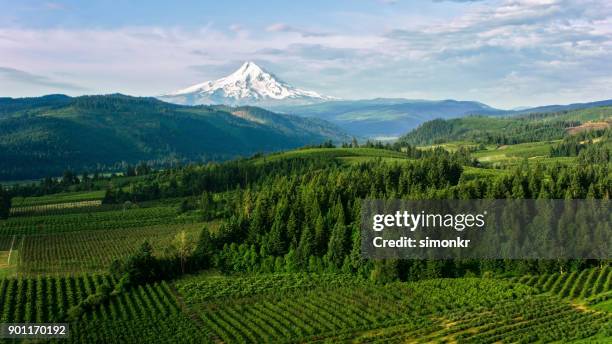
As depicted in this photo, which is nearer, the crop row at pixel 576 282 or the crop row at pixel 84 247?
the crop row at pixel 576 282

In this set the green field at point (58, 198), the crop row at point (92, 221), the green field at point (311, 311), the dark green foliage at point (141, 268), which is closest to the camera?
the green field at point (311, 311)

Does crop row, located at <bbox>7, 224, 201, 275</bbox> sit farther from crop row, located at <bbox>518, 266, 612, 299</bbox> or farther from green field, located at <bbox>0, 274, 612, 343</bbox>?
crop row, located at <bbox>518, 266, 612, 299</bbox>

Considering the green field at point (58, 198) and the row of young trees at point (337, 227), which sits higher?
the row of young trees at point (337, 227)

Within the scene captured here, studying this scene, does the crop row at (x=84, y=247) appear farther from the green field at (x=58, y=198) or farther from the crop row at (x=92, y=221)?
the green field at (x=58, y=198)

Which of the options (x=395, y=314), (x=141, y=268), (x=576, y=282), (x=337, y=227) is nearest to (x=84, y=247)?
(x=141, y=268)

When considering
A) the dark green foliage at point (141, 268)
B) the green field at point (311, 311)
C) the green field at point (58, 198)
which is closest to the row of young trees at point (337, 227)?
the green field at point (311, 311)

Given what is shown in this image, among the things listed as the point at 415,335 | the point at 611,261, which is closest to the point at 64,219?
the point at 415,335

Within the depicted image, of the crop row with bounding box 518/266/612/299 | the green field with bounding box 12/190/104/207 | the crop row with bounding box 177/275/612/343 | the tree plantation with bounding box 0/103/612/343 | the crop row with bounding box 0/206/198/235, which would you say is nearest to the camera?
the crop row with bounding box 177/275/612/343

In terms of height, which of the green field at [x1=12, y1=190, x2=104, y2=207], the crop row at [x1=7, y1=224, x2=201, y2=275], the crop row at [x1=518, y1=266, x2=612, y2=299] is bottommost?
the crop row at [x1=7, y1=224, x2=201, y2=275]

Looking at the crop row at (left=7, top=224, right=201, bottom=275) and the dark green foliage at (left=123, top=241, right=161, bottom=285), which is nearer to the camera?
the dark green foliage at (left=123, top=241, right=161, bottom=285)

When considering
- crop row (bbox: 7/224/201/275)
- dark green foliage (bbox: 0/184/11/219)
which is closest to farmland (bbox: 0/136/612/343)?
crop row (bbox: 7/224/201/275)

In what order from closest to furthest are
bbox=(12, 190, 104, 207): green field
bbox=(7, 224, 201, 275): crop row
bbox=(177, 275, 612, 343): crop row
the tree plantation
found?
bbox=(177, 275, 612, 343): crop row < the tree plantation < bbox=(7, 224, 201, 275): crop row < bbox=(12, 190, 104, 207): green field

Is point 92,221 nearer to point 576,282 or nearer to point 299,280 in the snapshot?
point 299,280
